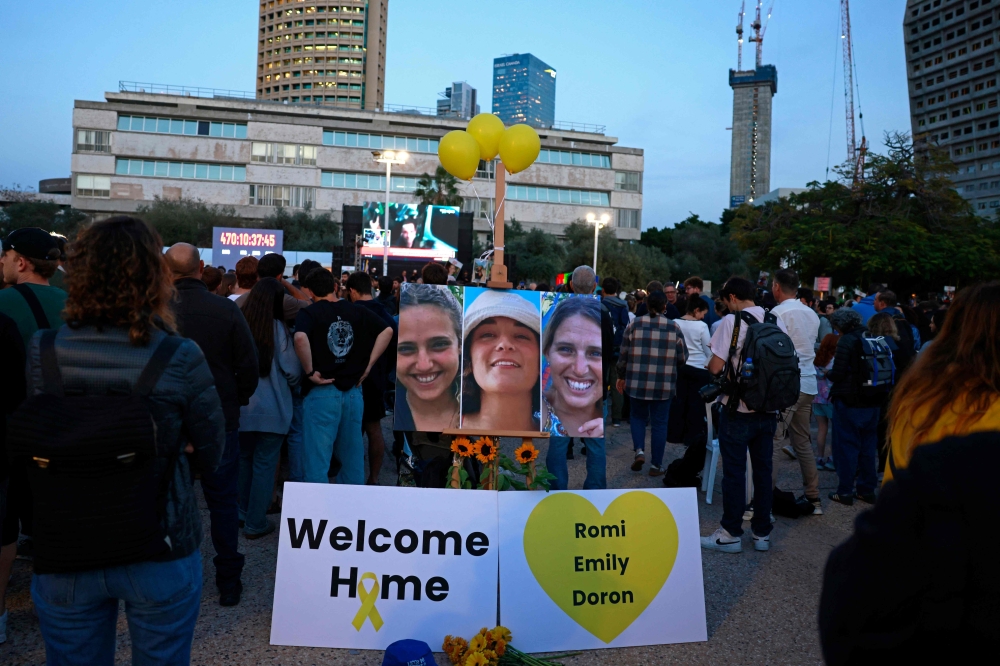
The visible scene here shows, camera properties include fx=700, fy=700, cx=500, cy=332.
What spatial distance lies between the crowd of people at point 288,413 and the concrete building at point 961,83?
85.3 meters

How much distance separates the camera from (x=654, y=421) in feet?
23.7

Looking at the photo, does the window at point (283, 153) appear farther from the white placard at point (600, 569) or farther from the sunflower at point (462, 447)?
the white placard at point (600, 569)

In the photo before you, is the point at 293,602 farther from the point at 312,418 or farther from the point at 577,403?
the point at 577,403

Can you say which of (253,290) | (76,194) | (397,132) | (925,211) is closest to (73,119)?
(76,194)

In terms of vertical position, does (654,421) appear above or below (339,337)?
below

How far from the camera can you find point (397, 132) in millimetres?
70688

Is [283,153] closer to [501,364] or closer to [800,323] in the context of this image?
[800,323]

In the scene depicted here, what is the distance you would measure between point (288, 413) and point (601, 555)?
8.40 feet

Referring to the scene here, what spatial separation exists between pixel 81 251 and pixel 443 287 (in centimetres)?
270

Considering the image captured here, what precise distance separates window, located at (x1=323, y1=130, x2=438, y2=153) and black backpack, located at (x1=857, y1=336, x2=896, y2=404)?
67.0m

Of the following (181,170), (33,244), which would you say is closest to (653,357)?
(33,244)

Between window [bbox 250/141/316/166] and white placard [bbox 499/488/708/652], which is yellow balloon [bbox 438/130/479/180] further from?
window [bbox 250/141/316/166]

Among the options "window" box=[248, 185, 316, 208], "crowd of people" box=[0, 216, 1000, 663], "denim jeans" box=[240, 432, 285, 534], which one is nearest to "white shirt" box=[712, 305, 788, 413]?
"crowd of people" box=[0, 216, 1000, 663]

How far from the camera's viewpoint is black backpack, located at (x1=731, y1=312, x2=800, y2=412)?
477 centimetres
